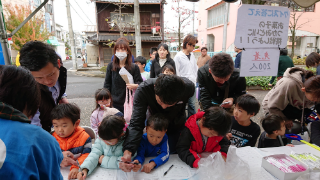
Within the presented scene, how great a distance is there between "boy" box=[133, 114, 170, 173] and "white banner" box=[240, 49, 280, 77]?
1.02 meters

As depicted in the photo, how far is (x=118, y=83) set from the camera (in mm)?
2824

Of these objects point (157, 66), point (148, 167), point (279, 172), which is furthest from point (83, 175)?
point (157, 66)

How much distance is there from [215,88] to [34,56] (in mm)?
1985

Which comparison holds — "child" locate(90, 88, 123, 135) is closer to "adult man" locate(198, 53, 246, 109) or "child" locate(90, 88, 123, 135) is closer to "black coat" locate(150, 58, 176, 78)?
"adult man" locate(198, 53, 246, 109)

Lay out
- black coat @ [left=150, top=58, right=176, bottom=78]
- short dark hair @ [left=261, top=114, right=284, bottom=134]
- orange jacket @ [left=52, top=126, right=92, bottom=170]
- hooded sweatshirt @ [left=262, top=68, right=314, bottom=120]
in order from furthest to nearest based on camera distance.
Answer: black coat @ [left=150, top=58, right=176, bottom=78] < hooded sweatshirt @ [left=262, top=68, right=314, bottom=120] < short dark hair @ [left=261, top=114, right=284, bottom=134] < orange jacket @ [left=52, top=126, right=92, bottom=170]

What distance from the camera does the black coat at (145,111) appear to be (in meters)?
1.57

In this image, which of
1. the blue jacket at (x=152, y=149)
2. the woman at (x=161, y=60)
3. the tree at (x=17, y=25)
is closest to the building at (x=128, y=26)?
the tree at (x=17, y=25)

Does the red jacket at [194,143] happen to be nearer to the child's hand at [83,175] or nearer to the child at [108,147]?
the child at [108,147]

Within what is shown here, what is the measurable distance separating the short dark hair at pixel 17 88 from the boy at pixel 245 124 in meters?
1.91

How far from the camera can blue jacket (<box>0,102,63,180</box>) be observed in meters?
0.66

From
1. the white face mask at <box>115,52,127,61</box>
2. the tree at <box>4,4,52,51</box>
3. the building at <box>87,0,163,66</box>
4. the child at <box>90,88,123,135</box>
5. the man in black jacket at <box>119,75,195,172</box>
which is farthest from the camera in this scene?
the building at <box>87,0,163,66</box>

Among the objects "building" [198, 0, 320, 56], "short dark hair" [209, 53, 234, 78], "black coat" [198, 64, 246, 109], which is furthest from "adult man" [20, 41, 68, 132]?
"building" [198, 0, 320, 56]

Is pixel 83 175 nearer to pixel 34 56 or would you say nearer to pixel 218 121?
pixel 34 56

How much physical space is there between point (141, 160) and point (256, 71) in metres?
1.52
